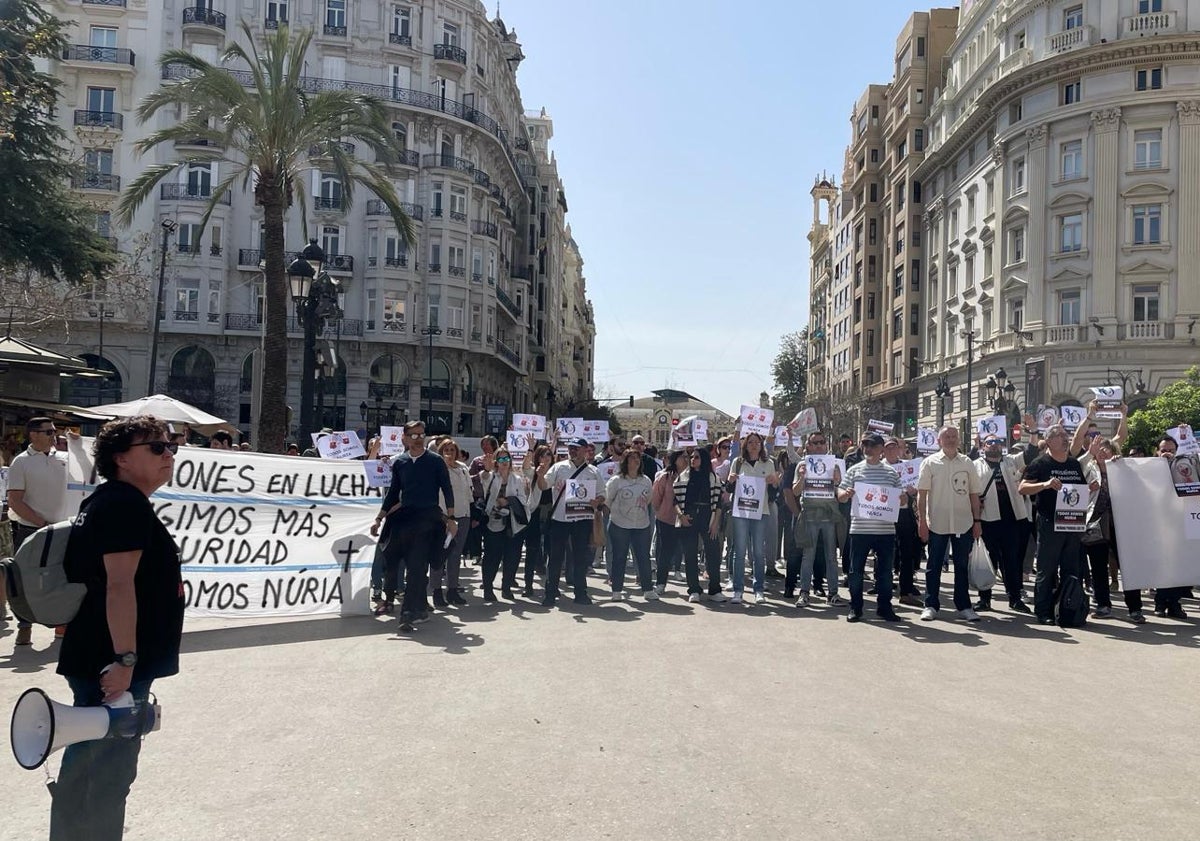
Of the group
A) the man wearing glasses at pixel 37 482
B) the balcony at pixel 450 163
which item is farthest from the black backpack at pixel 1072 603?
the balcony at pixel 450 163

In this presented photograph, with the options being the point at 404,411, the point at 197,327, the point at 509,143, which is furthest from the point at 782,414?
the point at 197,327

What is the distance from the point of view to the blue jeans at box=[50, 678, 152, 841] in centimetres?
352

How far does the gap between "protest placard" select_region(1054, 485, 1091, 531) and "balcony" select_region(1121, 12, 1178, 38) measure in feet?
139

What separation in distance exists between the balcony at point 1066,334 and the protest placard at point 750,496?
131 feet

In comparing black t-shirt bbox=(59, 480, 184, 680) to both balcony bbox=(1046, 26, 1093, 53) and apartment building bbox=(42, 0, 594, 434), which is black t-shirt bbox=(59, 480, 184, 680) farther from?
balcony bbox=(1046, 26, 1093, 53)

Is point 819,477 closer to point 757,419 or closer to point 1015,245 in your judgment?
point 757,419

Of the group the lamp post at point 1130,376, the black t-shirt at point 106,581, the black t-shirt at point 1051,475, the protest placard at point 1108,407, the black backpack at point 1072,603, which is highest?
the lamp post at point 1130,376

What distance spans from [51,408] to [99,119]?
35.5m

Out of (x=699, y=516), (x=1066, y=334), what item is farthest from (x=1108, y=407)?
(x=1066, y=334)

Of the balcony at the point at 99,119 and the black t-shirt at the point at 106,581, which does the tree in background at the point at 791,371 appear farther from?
the black t-shirt at the point at 106,581

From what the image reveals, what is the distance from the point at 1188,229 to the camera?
45188mm

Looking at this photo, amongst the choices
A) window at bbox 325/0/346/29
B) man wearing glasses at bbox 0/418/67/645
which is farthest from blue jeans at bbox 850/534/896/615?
window at bbox 325/0/346/29

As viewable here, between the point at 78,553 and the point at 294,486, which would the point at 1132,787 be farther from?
the point at 294,486

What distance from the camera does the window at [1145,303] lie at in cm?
4600
